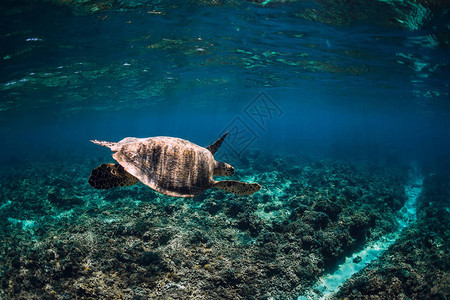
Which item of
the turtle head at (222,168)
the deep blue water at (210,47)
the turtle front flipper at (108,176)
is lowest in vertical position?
the turtle head at (222,168)

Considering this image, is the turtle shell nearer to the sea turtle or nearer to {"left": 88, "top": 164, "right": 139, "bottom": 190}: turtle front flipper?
the sea turtle

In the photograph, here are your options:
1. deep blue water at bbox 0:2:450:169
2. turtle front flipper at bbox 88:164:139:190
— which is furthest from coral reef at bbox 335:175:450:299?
deep blue water at bbox 0:2:450:169

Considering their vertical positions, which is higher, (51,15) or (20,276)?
(51,15)

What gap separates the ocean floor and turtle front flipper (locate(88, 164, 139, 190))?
2.46 metres

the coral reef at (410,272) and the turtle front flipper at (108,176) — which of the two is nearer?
the turtle front flipper at (108,176)

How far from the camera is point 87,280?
4934 mm

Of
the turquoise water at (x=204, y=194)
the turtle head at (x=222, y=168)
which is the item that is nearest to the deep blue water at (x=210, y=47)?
the turquoise water at (x=204, y=194)

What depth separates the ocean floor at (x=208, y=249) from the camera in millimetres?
5129

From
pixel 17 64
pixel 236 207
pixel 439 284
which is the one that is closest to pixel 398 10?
pixel 439 284

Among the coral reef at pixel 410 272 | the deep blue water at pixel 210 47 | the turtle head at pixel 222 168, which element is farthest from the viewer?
the deep blue water at pixel 210 47

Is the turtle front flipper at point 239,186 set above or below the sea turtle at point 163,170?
below

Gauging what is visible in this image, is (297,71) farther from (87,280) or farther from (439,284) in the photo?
(87,280)

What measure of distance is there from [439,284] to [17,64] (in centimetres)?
2180

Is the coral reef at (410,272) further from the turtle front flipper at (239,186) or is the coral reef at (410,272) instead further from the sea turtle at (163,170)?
the sea turtle at (163,170)
